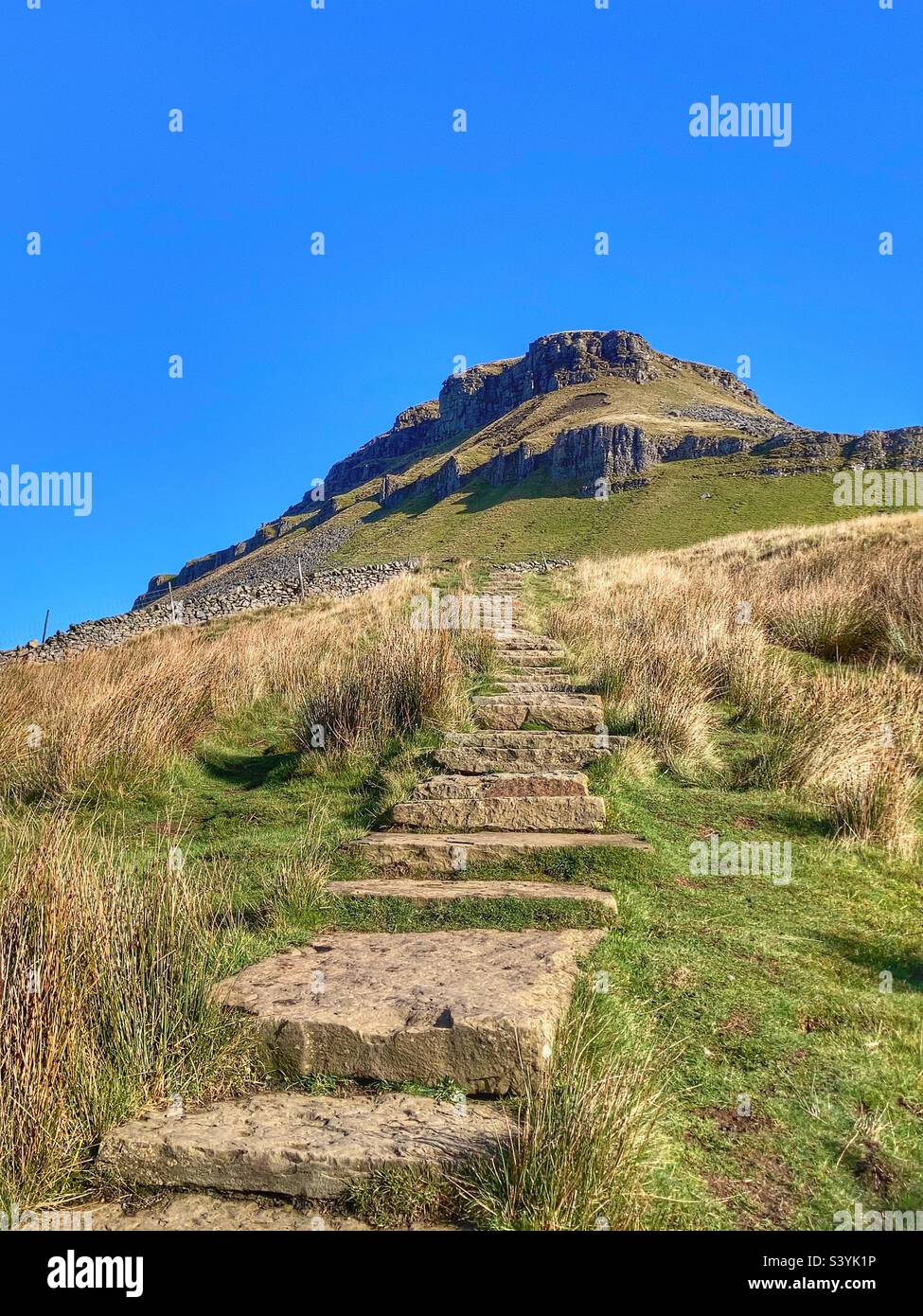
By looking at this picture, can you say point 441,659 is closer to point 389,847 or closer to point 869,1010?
point 389,847

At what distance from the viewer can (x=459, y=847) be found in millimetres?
4340

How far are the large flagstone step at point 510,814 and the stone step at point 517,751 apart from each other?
0.75 meters

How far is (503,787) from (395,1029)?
2.64m

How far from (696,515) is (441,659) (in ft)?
167

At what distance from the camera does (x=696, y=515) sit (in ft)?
178

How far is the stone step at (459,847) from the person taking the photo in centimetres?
433

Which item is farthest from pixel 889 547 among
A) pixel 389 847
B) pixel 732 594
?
pixel 389 847

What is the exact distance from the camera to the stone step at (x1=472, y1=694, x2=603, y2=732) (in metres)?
6.66

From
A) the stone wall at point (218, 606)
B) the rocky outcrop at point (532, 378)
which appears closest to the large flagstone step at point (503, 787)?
the stone wall at point (218, 606)

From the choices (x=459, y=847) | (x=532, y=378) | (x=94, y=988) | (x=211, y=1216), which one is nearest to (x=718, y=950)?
(x=459, y=847)

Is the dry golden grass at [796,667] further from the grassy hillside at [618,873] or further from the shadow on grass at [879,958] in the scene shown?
the shadow on grass at [879,958]

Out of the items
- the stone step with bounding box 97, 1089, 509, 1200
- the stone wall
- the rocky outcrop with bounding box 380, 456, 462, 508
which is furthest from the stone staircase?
the rocky outcrop with bounding box 380, 456, 462, 508

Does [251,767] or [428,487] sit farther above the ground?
[428,487]

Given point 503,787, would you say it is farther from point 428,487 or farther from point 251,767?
point 428,487
